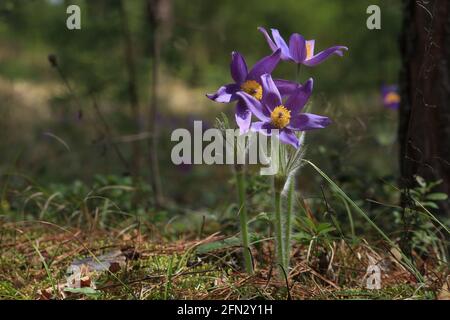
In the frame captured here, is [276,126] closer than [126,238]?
Yes

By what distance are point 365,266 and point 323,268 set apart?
15cm

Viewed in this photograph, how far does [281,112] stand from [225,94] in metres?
0.18

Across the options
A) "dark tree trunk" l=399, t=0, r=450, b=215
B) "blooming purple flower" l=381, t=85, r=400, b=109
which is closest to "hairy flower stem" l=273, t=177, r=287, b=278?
"dark tree trunk" l=399, t=0, r=450, b=215

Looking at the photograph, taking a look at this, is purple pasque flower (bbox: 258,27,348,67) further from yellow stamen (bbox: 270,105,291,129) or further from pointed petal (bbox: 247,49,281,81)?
yellow stamen (bbox: 270,105,291,129)

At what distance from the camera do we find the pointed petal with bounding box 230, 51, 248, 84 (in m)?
1.78

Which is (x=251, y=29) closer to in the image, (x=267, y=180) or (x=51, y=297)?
(x=267, y=180)

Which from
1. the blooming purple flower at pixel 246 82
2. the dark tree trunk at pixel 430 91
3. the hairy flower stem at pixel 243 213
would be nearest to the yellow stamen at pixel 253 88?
the blooming purple flower at pixel 246 82

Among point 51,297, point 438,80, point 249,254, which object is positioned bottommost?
point 51,297

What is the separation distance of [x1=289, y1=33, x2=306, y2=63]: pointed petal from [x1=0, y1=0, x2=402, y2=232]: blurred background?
0.52ft

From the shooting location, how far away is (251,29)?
947 cm

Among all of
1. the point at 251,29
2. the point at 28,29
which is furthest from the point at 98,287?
the point at 251,29

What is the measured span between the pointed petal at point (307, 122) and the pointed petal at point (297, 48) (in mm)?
191

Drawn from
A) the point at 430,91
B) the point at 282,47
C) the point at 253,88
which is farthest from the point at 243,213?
the point at 430,91
